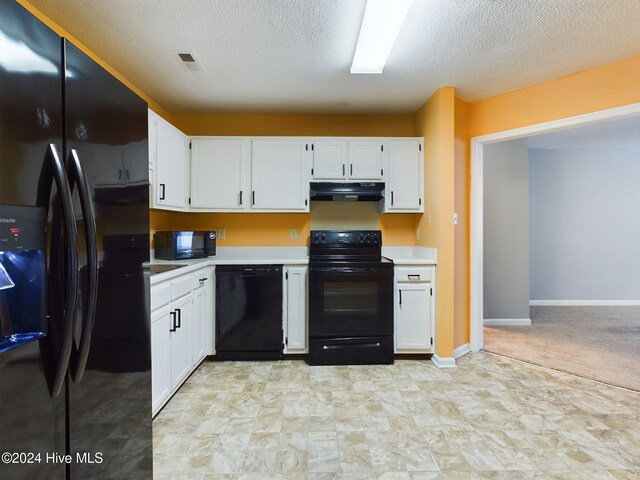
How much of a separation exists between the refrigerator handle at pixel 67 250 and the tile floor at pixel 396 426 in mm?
1077

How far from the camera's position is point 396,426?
1934 mm

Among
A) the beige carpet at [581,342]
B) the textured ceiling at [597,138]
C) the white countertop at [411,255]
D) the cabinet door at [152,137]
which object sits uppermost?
the textured ceiling at [597,138]

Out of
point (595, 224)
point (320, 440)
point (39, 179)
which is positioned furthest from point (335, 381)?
point (595, 224)

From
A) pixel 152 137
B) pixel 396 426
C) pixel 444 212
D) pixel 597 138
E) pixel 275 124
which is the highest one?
pixel 597 138

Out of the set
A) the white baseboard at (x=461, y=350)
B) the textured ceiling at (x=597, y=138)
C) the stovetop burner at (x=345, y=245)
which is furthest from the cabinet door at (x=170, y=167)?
the textured ceiling at (x=597, y=138)

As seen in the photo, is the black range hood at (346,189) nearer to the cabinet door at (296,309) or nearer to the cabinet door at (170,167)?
the cabinet door at (296,309)

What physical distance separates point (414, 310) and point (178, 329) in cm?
203

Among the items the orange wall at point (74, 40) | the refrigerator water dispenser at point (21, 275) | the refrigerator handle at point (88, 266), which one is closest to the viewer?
the refrigerator water dispenser at point (21, 275)

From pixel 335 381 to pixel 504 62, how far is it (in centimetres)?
281

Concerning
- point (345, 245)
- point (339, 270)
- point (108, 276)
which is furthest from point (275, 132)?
point (108, 276)

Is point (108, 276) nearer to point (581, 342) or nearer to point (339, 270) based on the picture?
point (339, 270)

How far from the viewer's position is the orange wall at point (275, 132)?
136 inches

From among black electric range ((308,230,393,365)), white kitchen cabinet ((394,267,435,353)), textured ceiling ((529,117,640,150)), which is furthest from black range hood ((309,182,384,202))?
textured ceiling ((529,117,640,150))

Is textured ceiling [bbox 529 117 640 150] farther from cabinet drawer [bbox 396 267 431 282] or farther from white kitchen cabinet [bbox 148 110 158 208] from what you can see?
white kitchen cabinet [bbox 148 110 158 208]
